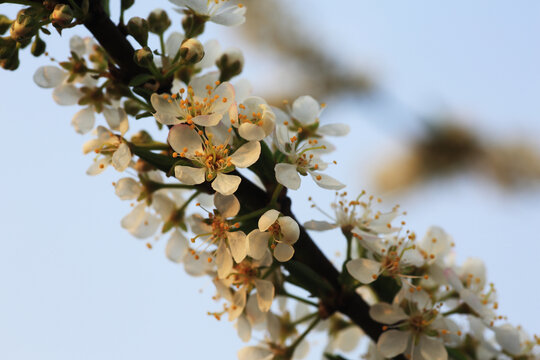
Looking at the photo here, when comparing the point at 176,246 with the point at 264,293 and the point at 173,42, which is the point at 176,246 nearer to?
the point at 264,293

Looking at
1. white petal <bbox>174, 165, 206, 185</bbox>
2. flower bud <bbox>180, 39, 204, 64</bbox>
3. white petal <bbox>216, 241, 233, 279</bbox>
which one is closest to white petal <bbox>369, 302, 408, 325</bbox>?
white petal <bbox>216, 241, 233, 279</bbox>

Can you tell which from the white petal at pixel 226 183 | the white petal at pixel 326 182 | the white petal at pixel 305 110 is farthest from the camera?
the white petal at pixel 305 110

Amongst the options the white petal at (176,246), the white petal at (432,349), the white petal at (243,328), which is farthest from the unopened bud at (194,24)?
the white petal at (432,349)

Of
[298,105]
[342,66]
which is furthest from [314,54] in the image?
[298,105]

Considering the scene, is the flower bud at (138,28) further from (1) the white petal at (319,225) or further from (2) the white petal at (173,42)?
(1) the white petal at (319,225)

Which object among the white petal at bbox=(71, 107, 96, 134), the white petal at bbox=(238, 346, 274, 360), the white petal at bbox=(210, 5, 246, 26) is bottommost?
the white petal at bbox=(238, 346, 274, 360)

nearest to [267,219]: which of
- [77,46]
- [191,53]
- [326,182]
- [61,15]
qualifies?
Result: [326,182]

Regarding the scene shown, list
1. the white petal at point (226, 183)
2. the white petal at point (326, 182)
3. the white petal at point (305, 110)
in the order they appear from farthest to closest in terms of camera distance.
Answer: the white petal at point (305, 110)
the white petal at point (326, 182)
the white petal at point (226, 183)

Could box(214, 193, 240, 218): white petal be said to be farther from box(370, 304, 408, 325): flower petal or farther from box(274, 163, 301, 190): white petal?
box(370, 304, 408, 325): flower petal
